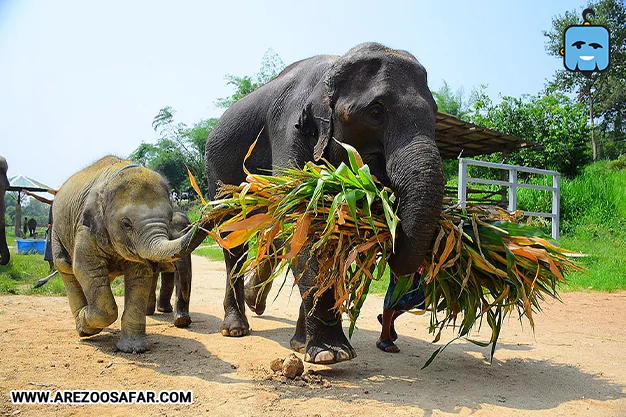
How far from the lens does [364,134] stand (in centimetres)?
423

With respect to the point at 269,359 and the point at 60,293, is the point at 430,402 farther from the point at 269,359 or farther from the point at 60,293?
the point at 60,293

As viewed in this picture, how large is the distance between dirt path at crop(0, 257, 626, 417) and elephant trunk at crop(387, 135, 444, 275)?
92 cm

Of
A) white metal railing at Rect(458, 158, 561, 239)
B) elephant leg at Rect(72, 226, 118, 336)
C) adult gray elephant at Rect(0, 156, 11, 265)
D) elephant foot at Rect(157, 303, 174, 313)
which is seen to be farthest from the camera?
white metal railing at Rect(458, 158, 561, 239)

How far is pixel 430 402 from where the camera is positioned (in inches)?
141

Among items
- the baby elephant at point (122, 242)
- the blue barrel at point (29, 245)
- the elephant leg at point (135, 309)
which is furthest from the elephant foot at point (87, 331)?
the blue barrel at point (29, 245)

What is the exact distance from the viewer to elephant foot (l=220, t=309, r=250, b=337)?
237 inches

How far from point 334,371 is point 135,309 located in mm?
2044

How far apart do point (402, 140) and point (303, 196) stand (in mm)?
794

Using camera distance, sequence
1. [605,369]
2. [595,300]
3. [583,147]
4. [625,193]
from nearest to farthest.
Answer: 1. [605,369]
2. [595,300]
3. [625,193]
4. [583,147]

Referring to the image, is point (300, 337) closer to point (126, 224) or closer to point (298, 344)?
point (298, 344)

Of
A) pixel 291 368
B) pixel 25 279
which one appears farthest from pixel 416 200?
pixel 25 279

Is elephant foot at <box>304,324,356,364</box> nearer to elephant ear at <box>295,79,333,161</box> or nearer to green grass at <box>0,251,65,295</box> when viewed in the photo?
elephant ear at <box>295,79,333,161</box>

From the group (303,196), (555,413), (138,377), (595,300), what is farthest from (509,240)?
(595,300)

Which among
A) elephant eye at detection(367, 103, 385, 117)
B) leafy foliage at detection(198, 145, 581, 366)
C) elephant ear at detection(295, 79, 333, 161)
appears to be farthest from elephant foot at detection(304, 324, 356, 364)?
elephant eye at detection(367, 103, 385, 117)
